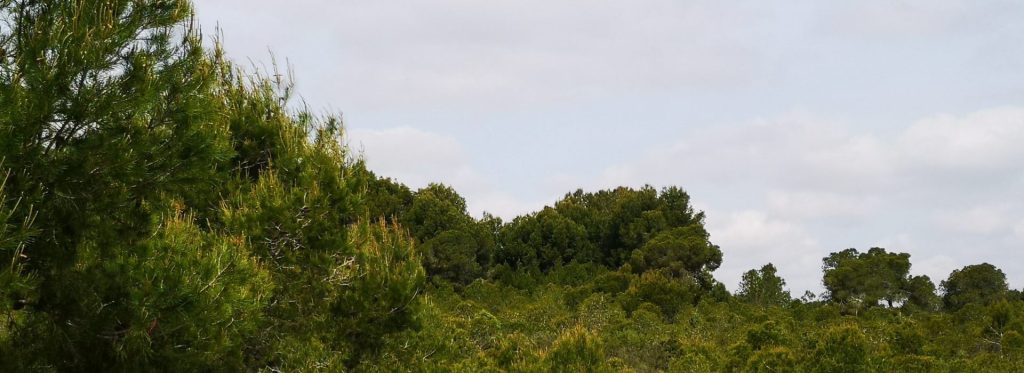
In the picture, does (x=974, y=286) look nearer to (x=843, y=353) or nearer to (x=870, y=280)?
(x=870, y=280)

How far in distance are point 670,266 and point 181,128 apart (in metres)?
52.0

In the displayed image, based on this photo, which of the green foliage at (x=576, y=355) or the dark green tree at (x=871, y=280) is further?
the dark green tree at (x=871, y=280)

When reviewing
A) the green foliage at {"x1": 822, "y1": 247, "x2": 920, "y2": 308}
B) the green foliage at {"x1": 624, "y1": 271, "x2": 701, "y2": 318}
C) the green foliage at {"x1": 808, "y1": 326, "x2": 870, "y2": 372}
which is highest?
the green foliage at {"x1": 822, "y1": 247, "x2": 920, "y2": 308}

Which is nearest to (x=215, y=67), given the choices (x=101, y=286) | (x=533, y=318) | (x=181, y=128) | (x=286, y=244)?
(x=181, y=128)

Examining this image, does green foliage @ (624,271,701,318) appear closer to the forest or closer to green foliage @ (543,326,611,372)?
the forest

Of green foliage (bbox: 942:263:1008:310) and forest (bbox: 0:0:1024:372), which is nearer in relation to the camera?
forest (bbox: 0:0:1024:372)

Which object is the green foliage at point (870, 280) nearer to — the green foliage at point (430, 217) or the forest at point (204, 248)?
the forest at point (204, 248)

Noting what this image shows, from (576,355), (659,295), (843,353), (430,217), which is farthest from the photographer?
(430,217)

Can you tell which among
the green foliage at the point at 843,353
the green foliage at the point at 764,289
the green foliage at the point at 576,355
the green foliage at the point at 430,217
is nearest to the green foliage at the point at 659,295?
the green foliage at the point at 764,289

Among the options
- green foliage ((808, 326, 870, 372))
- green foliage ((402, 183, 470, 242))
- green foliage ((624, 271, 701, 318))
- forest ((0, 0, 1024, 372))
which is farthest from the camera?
green foliage ((402, 183, 470, 242))

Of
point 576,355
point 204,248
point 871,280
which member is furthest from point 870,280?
point 204,248

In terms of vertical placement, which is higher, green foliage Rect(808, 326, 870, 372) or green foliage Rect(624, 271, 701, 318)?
green foliage Rect(624, 271, 701, 318)

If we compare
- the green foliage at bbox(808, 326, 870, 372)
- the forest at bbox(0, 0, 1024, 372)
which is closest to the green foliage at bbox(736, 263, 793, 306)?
the forest at bbox(0, 0, 1024, 372)

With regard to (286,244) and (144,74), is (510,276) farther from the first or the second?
(144,74)
